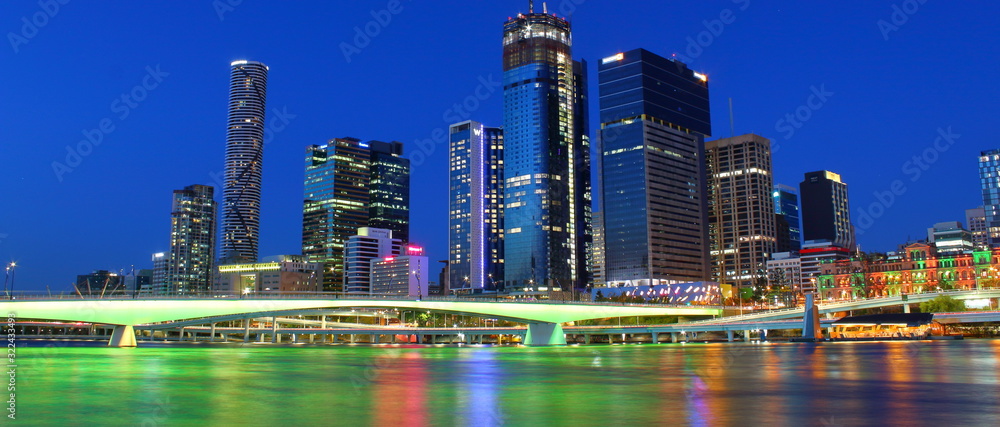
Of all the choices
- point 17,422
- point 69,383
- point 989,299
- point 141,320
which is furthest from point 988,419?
point 989,299

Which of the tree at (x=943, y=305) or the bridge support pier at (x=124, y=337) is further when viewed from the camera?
the tree at (x=943, y=305)

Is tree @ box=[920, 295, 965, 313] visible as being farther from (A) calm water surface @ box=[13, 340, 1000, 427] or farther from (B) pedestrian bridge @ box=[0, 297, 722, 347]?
(A) calm water surface @ box=[13, 340, 1000, 427]

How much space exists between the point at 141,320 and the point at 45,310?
11.1 m

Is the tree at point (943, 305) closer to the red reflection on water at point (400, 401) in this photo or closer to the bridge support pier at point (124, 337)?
the bridge support pier at point (124, 337)

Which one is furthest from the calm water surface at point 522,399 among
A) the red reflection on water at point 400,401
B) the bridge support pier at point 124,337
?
the bridge support pier at point 124,337

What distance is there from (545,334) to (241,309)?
55.7 m

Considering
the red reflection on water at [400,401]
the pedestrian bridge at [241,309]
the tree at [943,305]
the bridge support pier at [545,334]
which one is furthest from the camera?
the tree at [943,305]

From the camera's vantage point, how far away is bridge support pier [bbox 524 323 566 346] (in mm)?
136375

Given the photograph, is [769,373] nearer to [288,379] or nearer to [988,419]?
[988,419]

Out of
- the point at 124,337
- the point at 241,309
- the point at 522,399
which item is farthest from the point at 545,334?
the point at 522,399

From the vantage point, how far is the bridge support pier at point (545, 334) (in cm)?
13638

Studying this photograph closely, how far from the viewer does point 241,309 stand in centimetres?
10375

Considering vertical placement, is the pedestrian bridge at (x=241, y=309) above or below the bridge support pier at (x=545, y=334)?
above

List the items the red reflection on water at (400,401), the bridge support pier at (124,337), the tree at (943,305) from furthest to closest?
the tree at (943,305) < the bridge support pier at (124,337) < the red reflection on water at (400,401)
